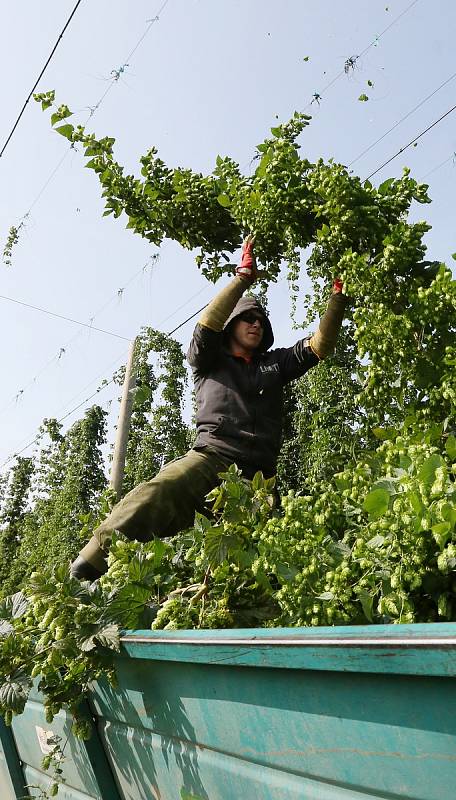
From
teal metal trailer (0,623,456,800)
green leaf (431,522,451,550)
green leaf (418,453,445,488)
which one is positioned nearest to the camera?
teal metal trailer (0,623,456,800)

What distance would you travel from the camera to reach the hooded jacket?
3.20m

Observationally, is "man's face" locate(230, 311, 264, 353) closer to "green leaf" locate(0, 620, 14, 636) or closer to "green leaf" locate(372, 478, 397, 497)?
"green leaf" locate(0, 620, 14, 636)

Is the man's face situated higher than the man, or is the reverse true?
the man's face

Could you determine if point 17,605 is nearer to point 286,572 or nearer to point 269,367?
point 286,572

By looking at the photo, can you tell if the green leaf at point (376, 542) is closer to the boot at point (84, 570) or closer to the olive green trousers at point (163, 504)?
the olive green trousers at point (163, 504)

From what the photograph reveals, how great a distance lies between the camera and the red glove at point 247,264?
2967 millimetres

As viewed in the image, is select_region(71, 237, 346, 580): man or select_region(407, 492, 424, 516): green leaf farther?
select_region(71, 237, 346, 580): man

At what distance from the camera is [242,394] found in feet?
10.9

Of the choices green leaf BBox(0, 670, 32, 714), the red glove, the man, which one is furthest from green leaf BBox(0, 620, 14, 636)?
the red glove

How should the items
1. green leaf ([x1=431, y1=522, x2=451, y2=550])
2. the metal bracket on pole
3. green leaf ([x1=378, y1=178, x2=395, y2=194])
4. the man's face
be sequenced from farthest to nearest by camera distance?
the man's face < the metal bracket on pole < green leaf ([x1=378, y1=178, x2=395, y2=194]) < green leaf ([x1=431, y1=522, x2=451, y2=550])

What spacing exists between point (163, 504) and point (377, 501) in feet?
5.12

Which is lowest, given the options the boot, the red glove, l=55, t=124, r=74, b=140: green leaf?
the boot

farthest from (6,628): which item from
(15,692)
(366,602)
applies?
(366,602)

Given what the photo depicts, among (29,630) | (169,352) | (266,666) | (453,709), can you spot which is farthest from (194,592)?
(169,352)
